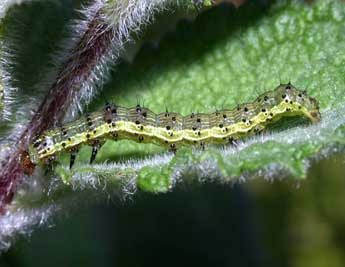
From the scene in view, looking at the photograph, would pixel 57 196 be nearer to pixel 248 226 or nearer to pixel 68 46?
pixel 68 46

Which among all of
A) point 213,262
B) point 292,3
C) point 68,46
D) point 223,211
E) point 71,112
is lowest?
point 213,262

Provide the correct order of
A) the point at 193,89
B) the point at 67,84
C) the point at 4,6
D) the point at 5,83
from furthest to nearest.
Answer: the point at 193,89
the point at 67,84
the point at 5,83
the point at 4,6

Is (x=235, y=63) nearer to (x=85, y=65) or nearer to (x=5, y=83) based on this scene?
(x=85, y=65)

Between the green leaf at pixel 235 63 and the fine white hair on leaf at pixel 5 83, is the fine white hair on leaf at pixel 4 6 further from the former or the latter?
the green leaf at pixel 235 63

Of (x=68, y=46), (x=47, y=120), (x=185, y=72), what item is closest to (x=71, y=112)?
(x=47, y=120)

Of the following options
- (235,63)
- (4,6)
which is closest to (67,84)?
(4,6)

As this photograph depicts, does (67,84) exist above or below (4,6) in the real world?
below

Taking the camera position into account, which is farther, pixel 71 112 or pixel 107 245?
pixel 107 245

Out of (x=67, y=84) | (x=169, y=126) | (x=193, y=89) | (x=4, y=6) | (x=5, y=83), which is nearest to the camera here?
(x=4, y=6)
